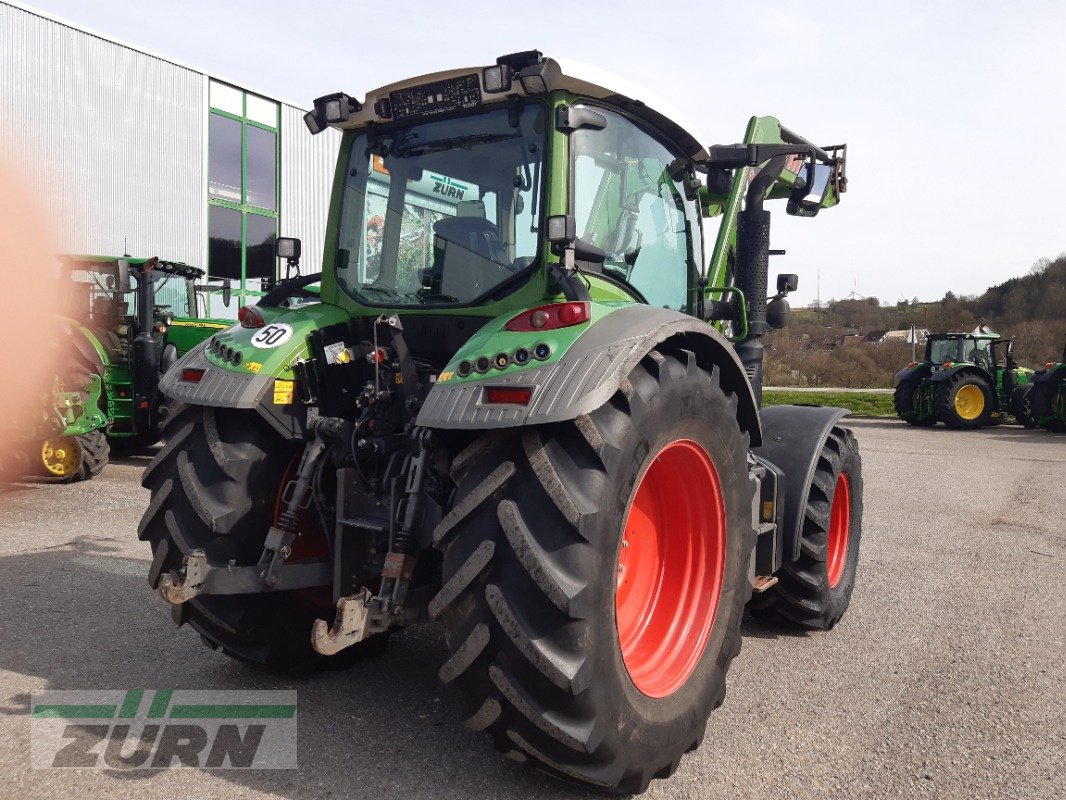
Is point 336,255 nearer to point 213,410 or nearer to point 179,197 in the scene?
point 213,410

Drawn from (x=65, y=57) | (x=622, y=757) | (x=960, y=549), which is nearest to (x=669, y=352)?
(x=622, y=757)

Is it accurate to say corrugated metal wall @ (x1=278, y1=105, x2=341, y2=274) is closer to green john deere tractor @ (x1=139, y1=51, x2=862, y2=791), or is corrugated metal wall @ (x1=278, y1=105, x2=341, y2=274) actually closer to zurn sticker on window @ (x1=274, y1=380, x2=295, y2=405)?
green john deere tractor @ (x1=139, y1=51, x2=862, y2=791)

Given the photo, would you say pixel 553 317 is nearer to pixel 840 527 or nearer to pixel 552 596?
pixel 552 596

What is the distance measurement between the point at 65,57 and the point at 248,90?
440 cm

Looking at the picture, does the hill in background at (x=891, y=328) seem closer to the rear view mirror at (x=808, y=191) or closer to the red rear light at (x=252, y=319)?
the rear view mirror at (x=808, y=191)

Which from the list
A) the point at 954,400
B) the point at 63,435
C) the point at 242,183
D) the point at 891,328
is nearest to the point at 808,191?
the point at 63,435

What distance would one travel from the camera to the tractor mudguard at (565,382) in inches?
95.6

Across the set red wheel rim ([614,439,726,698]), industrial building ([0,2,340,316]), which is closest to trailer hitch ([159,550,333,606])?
red wheel rim ([614,439,726,698])

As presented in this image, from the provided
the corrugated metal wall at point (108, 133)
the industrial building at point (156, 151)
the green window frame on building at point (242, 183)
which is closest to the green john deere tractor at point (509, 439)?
the industrial building at point (156, 151)

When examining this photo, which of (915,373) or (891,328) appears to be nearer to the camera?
(915,373)

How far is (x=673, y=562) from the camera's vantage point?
3.22 m

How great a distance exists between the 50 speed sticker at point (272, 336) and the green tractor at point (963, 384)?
673 inches

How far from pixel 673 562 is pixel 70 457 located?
716cm

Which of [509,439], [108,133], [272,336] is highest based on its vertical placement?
[108,133]
